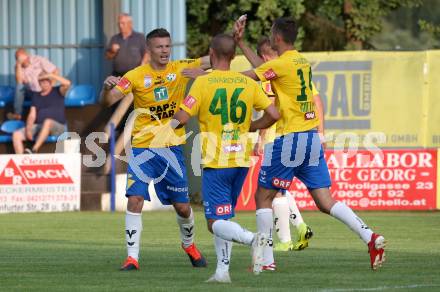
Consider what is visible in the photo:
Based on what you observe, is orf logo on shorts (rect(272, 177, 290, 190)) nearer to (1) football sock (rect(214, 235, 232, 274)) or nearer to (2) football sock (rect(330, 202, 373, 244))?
(2) football sock (rect(330, 202, 373, 244))

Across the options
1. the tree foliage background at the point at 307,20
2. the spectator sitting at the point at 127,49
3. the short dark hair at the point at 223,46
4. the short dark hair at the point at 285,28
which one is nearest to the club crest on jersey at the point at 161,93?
the short dark hair at the point at 285,28

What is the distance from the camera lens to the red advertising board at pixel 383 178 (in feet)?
69.2

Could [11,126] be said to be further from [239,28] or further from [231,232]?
[231,232]

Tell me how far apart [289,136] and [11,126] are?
12.5m

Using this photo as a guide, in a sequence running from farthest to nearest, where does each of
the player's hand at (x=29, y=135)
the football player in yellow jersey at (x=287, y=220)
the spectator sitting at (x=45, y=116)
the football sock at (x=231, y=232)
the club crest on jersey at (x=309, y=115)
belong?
the player's hand at (x=29, y=135) → the spectator sitting at (x=45, y=116) → the football player in yellow jersey at (x=287, y=220) → the club crest on jersey at (x=309, y=115) → the football sock at (x=231, y=232)

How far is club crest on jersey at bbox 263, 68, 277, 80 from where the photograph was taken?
11.1 meters

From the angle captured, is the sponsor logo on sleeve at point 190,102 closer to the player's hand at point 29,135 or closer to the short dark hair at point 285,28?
the short dark hair at point 285,28

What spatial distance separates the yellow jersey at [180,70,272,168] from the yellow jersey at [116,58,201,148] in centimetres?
124

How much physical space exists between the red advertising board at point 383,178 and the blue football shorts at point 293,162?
31.3 feet

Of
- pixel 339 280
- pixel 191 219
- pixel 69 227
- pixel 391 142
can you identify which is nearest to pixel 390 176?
pixel 391 142

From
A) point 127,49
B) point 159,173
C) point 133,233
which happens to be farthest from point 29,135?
point 133,233

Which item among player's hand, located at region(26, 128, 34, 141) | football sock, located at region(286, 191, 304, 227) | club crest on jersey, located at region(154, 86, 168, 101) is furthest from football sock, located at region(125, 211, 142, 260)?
player's hand, located at region(26, 128, 34, 141)

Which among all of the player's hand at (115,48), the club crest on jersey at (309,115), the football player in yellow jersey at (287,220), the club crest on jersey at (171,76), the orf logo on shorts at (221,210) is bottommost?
the football player in yellow jersey at (287,220)

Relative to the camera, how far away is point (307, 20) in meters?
27.4
